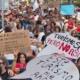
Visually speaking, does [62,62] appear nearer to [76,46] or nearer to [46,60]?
[46,60]

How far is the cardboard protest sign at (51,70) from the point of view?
6.77 m

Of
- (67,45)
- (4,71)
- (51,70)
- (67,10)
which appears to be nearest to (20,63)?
(67,45)

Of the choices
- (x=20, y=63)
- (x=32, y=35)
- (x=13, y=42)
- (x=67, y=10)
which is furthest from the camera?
(x=67, y=10)

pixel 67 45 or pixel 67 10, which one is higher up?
pixel 67 45

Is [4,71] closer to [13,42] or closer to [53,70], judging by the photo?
[53,70]

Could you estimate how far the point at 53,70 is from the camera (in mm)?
6965

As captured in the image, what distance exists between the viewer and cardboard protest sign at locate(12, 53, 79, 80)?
266 inches

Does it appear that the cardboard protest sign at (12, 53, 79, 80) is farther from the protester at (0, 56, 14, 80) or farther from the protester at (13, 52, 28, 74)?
the protester at (13, 52, 28, 74)

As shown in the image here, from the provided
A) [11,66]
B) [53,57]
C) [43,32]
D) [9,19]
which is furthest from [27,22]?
[53,57]

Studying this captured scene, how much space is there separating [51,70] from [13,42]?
549 cm

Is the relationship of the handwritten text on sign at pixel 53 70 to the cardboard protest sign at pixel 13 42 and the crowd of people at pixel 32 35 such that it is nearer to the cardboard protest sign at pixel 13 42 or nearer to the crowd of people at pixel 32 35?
the crowd of people at pixel 32 35

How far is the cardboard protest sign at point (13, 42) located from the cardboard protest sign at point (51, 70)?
4.85 metres

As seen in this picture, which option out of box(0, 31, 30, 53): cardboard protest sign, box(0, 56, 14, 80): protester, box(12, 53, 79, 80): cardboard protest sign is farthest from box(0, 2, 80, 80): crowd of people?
box(12, 53, 79, 80): cardboard protest sign

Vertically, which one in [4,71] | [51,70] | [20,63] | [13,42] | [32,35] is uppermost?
[51,70]
